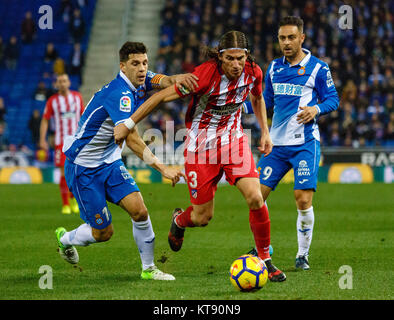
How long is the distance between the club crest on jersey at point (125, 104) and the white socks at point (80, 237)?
1.32 m

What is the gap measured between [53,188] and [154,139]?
3.57 m

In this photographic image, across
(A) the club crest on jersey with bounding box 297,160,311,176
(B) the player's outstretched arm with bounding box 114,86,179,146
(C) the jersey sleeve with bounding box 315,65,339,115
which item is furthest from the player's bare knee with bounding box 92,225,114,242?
(C) the jersey sleeve with bounding box 315,65,339,115

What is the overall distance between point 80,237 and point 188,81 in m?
1.91

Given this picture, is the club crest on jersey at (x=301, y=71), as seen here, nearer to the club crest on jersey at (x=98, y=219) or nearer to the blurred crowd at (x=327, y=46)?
the club crest on jersey at (x=98, y=219)

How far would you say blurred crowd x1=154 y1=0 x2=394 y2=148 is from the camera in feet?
69.9

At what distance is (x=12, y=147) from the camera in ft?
65.1

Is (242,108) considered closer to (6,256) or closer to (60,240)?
(60,240)

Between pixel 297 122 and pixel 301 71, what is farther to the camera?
pixel 301 71

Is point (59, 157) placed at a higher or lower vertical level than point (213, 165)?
lower

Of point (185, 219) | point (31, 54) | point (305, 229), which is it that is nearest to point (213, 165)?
point (185, 219)

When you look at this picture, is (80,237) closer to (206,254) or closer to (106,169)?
(106,169)

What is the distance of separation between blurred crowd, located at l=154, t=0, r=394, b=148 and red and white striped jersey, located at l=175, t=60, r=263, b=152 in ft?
45.1

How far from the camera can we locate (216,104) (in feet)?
21.9

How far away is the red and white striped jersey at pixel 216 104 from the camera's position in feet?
21.3
